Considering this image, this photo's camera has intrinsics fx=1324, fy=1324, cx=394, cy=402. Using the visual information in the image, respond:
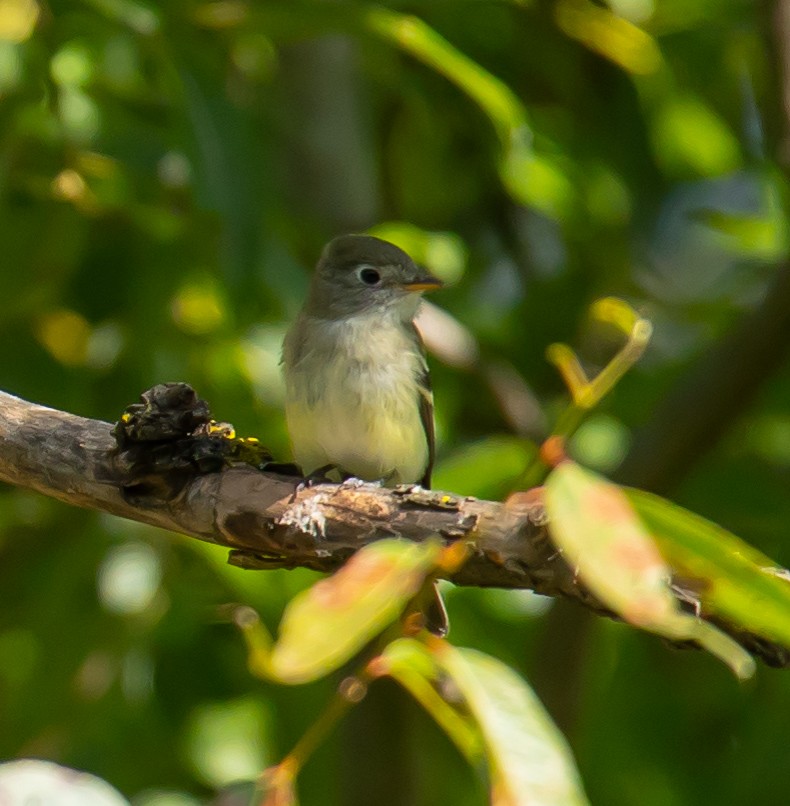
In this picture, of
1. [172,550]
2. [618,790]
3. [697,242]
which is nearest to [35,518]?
[172,550]

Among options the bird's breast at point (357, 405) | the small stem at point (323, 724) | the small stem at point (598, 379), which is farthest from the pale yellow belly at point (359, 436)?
the small stem at point (323, 724)

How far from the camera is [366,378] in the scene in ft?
14.4

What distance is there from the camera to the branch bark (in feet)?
7.43

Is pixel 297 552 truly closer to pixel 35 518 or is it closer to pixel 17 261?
pixel 17 261

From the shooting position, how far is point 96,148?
4145 millimetres

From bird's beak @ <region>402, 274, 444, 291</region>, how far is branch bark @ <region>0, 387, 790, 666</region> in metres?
1.75

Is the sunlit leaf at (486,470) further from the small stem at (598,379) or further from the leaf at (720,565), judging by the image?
the leaf at (720,565)

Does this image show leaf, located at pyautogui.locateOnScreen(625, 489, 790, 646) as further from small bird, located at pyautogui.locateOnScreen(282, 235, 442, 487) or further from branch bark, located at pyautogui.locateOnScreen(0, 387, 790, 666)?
small bird, located at pyautogui.locateOnScreen(282, 235, 442, 487)

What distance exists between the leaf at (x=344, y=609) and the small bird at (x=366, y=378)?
2542 millimetres

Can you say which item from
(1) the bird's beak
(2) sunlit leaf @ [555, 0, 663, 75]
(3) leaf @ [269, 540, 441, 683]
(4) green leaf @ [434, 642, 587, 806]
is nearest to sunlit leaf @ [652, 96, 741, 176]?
(2) sunlit leaf @ [555, 0, 663, 75]

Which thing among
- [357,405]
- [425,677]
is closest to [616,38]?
[357,405]

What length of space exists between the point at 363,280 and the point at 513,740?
10.6 ft

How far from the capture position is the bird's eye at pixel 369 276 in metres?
4.74

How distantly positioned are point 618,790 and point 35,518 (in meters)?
2.32
